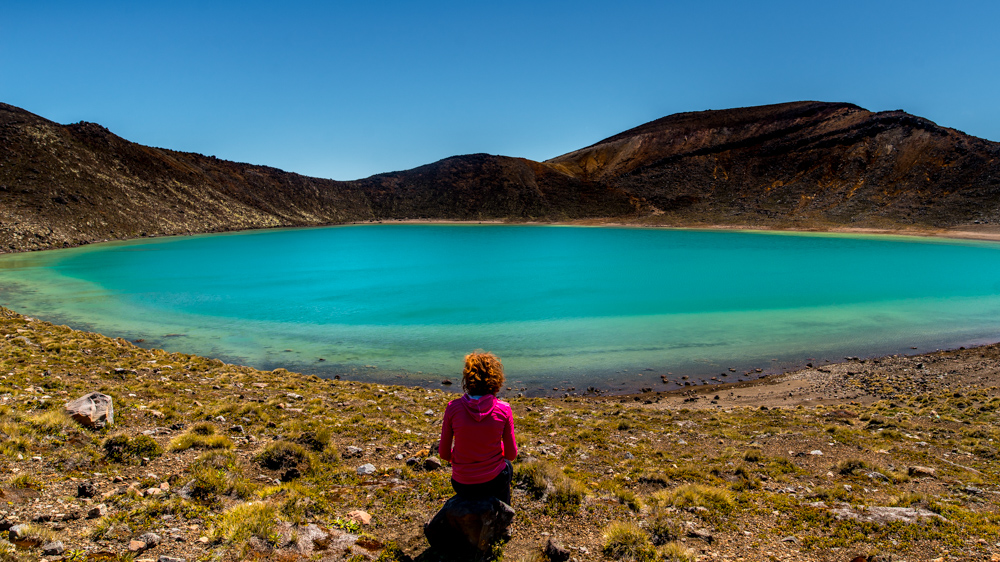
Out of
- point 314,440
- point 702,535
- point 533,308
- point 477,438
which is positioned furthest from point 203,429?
point 533,308

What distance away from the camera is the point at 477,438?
3.79 metres

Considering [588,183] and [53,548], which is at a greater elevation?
[588,183]

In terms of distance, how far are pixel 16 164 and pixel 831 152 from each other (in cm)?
14789

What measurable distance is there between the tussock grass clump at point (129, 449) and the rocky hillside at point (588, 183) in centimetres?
6882

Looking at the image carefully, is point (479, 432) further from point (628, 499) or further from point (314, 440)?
point (314, 440)

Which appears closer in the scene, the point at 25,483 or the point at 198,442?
the point at 25,483

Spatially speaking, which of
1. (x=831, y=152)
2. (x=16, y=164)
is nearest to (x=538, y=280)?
(x=16, y=164)

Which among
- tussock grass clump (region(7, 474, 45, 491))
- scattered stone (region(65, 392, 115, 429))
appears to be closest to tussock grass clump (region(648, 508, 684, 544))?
tussock grass clump (region(7, 474, 45, 491))

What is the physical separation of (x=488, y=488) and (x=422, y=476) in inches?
89.4

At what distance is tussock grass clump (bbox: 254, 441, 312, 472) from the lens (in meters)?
6.05

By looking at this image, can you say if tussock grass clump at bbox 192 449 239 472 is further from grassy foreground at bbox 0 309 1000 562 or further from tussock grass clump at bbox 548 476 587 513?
tussock grass clump at bbox 548 476 587 513

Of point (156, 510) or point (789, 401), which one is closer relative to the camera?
point (156, 510)

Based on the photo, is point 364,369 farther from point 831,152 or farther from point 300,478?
point 831,152

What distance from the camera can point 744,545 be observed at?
4684mm
